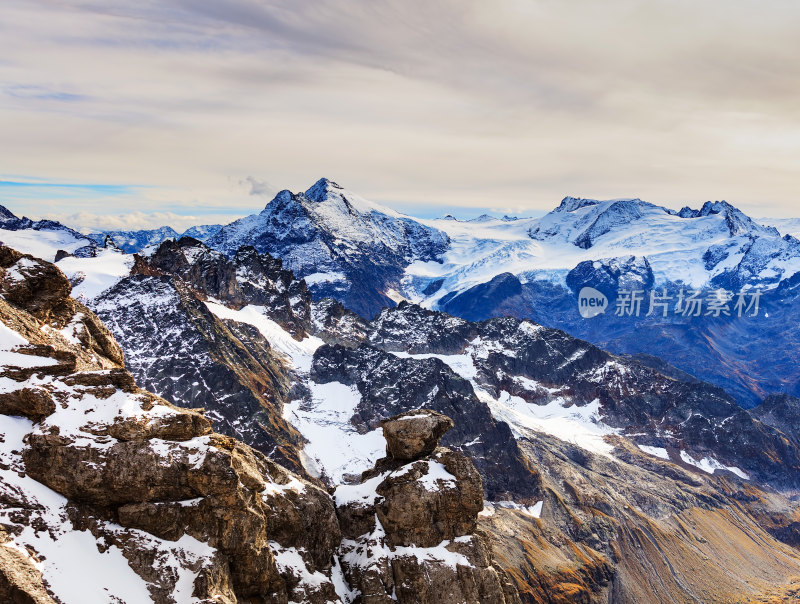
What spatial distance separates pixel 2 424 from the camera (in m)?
48.6

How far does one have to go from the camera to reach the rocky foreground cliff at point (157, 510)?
151 feet

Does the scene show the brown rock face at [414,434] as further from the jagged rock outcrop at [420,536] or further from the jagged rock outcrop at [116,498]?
the jagged rock outcrop at [116,498]

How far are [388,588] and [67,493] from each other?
3244 centimetres


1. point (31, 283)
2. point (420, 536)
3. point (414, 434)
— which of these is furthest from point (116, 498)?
point (414, 434)

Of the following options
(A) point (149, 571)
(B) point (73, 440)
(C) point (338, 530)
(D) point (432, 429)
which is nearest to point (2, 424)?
(B) point (73, 440)

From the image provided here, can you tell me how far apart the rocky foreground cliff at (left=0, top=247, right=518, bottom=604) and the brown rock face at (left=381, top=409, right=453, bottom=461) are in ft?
16.1

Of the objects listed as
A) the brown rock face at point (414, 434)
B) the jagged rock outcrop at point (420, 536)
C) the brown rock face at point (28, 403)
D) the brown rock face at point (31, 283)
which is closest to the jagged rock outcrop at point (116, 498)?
the brown rock face at point (28, 403)

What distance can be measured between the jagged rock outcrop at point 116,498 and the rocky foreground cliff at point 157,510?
10 centimetres

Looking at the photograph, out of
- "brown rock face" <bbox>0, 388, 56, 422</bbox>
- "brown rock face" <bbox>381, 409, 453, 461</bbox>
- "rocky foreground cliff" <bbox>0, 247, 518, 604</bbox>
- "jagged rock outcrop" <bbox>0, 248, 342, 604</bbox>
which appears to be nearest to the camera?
"jagged rock outcrop" <bbox>0, 248, 342, 604</bbox>

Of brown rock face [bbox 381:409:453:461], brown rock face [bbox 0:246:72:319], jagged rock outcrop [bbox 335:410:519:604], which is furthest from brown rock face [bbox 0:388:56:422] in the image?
brown rock face [bbox 381:409:453:461]

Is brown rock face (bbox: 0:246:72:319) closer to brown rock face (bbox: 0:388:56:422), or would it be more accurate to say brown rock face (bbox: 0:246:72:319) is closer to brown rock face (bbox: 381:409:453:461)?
brown rock face (bbox: 0:388:56:422)

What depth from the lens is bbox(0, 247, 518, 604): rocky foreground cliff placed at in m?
45.9

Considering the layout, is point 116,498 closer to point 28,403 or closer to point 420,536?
point 28,403

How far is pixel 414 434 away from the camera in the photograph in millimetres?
75250
